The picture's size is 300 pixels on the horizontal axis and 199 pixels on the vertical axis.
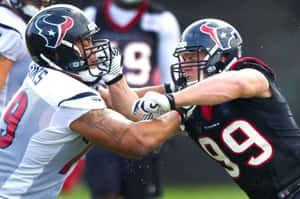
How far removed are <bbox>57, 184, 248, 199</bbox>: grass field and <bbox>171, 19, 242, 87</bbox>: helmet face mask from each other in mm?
A: 3692

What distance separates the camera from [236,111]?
3.06 m

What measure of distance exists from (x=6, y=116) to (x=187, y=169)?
4750 mm

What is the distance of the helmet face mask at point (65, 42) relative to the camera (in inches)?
122

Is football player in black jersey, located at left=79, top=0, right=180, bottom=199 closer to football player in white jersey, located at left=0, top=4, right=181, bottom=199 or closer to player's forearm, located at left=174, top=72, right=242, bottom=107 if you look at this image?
football player in white jersey, located at left=0, top=4, right=181, bottom=199

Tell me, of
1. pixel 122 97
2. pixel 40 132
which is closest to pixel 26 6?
pixel 122 97

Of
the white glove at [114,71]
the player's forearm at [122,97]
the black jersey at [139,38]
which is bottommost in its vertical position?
the black jersey at [139,38]

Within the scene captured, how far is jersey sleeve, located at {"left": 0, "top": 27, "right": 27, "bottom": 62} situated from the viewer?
3745 millimetres

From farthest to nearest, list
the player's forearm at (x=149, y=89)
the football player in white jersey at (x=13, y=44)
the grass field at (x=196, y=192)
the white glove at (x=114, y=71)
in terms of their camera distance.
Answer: the grass field at (x=196, y=192)
the football player in white jersey at (x=13, y=44)
the player's forearm at (x=149, y=89)
the white glove at (x=114, y=71)

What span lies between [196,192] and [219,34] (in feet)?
14.0

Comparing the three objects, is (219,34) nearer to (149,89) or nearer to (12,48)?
(149,89)

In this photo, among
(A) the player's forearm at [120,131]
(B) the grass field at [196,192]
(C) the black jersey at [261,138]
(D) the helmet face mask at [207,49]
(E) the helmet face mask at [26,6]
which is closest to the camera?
(A) the player's forearm at [120,131]

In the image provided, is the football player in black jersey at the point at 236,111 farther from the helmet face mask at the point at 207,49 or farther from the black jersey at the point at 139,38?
the black jersey at the point at 139,38

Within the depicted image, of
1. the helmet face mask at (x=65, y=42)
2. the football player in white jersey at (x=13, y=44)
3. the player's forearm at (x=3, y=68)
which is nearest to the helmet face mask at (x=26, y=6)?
the football player in white jersey at (x=13, y=44)

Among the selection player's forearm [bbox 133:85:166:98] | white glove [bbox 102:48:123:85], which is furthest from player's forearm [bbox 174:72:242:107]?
player's forearm [bbox 133:85:166:98]
